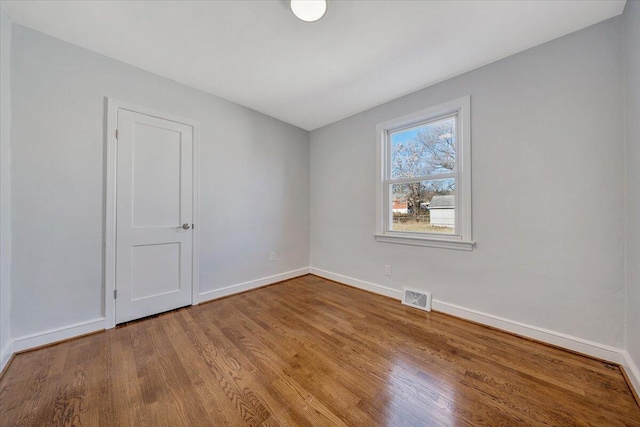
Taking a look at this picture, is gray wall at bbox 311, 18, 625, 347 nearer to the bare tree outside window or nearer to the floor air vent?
the floor air vent

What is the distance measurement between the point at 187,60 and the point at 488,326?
145 inches

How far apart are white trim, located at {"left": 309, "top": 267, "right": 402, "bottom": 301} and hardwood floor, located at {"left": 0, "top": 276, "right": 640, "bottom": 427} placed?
566mm

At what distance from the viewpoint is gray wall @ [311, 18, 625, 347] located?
1663 millimetres

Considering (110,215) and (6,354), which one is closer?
(6,354)

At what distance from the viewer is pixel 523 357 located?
1684mm

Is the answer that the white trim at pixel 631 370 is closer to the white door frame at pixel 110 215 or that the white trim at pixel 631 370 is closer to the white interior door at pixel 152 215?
the white interior door at pixel 152 215

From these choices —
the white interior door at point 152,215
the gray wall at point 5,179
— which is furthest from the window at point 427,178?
the gray wall at point 5,179

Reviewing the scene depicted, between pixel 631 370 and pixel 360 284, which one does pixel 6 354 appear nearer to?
pixel 360 284

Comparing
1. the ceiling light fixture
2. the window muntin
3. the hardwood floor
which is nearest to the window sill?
the window muntin

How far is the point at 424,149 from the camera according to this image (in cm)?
270

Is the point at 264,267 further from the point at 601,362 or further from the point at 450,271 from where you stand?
the point at 601,362

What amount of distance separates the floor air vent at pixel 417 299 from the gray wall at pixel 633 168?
4.27ft

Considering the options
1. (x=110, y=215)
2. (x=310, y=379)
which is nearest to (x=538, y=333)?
(x=310, y=379)

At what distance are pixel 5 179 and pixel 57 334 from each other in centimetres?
124
